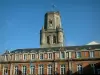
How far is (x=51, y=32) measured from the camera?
81375 mm

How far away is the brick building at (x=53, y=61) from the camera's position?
57.8 metres

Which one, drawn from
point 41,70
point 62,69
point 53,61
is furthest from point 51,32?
point 62,69

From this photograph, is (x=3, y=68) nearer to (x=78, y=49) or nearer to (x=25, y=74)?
(x=25, y=74)

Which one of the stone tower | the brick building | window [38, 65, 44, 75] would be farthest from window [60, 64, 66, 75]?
the stone tower

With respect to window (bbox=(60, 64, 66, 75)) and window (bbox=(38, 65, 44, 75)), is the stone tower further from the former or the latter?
window (bbox=(60, 64, 66, 75))

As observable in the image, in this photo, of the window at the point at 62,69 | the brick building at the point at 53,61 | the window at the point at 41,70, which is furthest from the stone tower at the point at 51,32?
the window at the point at 62,69

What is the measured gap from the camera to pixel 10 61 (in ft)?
206

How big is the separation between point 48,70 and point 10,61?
11.2 metres

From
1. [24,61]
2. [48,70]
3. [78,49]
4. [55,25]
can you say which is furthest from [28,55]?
[55,25]

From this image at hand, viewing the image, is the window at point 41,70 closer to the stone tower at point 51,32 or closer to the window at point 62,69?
the window at point 62,69

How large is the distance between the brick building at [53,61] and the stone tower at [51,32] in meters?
13.8

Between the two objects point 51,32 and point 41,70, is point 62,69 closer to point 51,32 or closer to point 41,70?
point 41,70

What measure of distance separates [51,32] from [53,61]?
22.8 metres

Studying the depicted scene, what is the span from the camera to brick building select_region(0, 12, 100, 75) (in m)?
57.8
